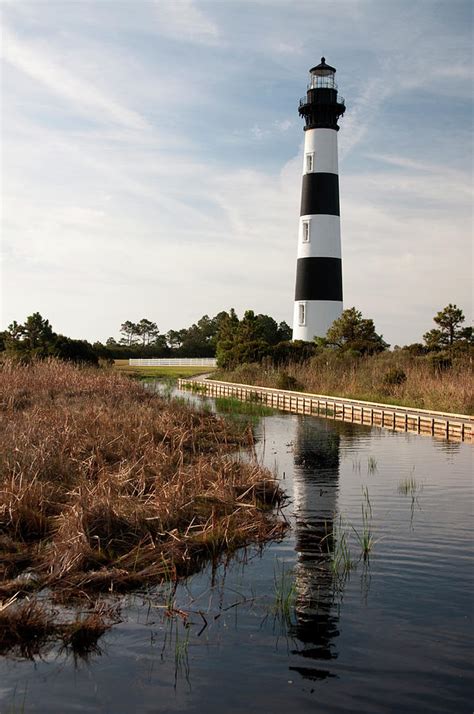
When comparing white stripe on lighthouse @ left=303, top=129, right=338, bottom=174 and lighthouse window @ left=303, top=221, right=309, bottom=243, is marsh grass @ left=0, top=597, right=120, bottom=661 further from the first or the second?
white stripe on lighthouse @ left=303, top=129, right=338, bottom=174

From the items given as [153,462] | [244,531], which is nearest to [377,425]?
[153,462]

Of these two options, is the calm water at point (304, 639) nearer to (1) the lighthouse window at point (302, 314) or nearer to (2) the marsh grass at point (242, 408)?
(2) the marsh grass at point (242, 408)

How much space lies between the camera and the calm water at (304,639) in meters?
4.84

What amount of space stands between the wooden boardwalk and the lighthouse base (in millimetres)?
8827

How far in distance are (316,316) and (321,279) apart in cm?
192

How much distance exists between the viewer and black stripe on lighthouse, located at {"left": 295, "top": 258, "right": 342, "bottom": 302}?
1463 inches

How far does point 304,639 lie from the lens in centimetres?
573

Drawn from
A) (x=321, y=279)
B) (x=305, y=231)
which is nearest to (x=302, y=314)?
(x=321, y=279)

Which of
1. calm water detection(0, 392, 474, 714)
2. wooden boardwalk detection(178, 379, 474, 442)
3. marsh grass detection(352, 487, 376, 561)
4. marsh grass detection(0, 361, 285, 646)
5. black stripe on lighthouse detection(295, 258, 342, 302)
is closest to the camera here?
calm water detection(0, 392, 474, 714)

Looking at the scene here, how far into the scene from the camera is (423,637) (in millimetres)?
5707

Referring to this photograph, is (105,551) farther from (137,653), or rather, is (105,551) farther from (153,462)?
(153,462)

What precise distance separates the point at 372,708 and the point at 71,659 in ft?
7.23

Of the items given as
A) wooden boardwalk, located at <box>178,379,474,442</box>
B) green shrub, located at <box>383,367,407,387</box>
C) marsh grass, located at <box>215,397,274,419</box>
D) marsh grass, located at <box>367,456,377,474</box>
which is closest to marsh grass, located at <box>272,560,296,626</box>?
marsh grass, located at <box>367,456,377,474</box>

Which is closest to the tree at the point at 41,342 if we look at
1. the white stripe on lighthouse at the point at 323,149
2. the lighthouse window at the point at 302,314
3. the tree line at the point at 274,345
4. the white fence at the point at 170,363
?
the tree line at the point at 274,345
